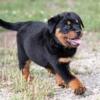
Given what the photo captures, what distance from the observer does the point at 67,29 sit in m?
8.41

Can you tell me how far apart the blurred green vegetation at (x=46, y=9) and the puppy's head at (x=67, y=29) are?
6.56 meters

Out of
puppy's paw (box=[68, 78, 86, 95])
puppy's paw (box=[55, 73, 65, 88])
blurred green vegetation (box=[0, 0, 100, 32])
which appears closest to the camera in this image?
puppy's paw (box=[68, 78, 86, 95])

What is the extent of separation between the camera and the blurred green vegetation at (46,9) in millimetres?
16777

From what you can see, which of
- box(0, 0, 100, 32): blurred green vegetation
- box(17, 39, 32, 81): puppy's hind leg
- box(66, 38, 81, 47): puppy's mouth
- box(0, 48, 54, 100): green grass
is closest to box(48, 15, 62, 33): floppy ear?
box(66, 38, 81, 47): puppy's mouth

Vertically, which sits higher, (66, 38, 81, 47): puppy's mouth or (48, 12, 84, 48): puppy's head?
(48, 12, 84, 48): puppy's head

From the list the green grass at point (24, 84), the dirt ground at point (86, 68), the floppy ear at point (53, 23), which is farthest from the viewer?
the floppy ear at point (53, 23)

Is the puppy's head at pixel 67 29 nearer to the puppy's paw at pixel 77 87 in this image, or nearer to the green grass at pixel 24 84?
the puppy's paw at pixel 77 87

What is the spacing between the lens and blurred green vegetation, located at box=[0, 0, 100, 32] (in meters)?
16.8

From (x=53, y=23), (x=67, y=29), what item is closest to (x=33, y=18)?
(x=53, y=23)

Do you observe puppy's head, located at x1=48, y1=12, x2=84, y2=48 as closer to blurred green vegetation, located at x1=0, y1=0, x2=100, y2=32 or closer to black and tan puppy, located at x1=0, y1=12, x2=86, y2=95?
black and tan puppy, located at x1=0, y1=12, x2=86, y2=95

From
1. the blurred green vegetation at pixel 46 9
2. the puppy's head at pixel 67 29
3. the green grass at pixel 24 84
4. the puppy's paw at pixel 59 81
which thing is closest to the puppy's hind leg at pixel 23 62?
the green grass at pixel 24 84

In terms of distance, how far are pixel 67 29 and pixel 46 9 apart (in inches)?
415

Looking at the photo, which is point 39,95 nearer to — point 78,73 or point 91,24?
point 78,73

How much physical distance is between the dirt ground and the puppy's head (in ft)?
2.50
